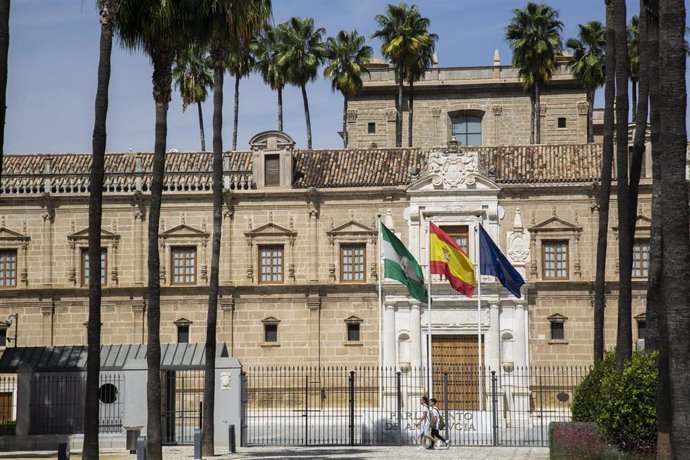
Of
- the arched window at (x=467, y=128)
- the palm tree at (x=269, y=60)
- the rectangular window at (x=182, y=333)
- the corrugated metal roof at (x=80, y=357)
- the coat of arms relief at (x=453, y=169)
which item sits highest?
the palm tree at (x=269, y=60)

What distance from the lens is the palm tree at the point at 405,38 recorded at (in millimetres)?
52906

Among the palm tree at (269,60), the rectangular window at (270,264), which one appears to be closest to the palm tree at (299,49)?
the palm tree at (269,60)

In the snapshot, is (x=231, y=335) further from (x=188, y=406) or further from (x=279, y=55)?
(x=279, y=55)

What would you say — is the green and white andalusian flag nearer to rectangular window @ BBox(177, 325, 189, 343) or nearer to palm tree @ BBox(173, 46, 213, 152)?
rectangular window @ BBox(177, 325, 189, 343)

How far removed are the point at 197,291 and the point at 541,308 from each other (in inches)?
464

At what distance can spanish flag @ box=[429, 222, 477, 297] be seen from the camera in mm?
34719

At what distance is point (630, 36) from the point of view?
50.8 metres

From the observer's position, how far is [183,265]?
42.2 meters

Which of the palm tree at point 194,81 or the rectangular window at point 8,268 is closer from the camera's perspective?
the rectangular window at point 8,268

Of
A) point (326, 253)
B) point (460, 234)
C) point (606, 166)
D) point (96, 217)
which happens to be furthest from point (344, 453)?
point (460, 234)

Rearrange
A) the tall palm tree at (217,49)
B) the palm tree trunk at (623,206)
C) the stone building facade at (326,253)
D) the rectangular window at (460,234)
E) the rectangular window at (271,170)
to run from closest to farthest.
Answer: the palm tree trunk at (623,206), the tall palm tree at (217,49), the stone building facade at (326,253), the rectangular window at (460,234), the rectangular window at (271,170)

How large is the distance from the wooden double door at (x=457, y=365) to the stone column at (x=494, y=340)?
0.90ft

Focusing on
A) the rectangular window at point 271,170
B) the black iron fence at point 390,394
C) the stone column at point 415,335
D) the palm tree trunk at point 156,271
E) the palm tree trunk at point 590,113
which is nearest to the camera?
the palm tree trunk at point 156,271

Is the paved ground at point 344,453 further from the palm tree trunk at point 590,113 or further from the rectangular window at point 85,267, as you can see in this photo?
the palm tree trunk at point 590,113
